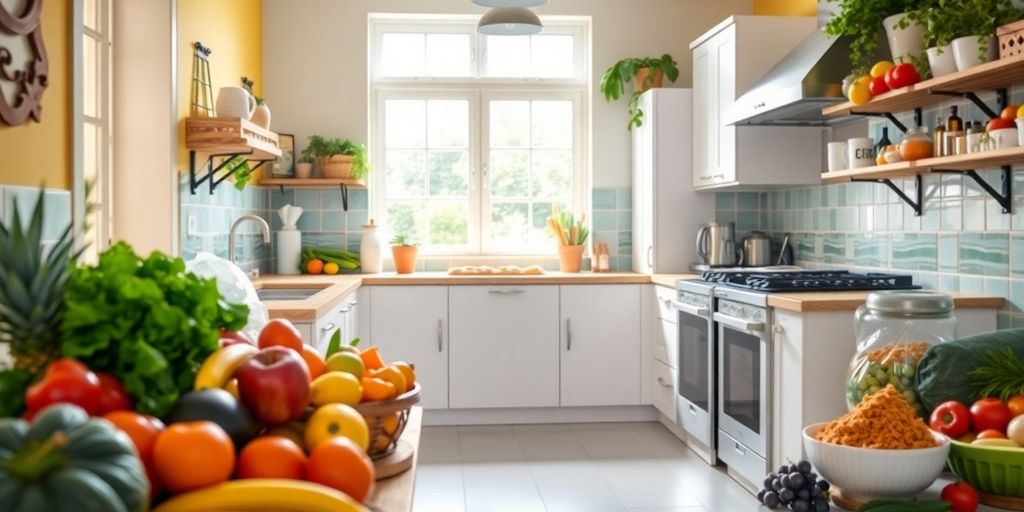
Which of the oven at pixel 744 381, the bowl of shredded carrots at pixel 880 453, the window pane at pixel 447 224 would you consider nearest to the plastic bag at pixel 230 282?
the bowl of shredded carrots at pixel 880 453

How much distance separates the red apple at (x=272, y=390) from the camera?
44.3 inches

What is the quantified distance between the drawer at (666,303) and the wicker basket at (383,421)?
3406mm

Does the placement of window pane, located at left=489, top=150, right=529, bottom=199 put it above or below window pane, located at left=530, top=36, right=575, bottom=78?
below

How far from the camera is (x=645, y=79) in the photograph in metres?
5.51

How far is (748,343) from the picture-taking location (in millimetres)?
3766

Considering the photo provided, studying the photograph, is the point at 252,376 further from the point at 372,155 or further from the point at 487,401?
the point at 372,155

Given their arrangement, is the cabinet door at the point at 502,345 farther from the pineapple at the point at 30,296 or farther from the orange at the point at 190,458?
the orange at the point at 190,458

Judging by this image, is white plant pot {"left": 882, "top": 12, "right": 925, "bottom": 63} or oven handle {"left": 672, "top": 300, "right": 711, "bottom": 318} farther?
oven handle {"left": 672, "top": 300, "right": 711, "bottom": 318}

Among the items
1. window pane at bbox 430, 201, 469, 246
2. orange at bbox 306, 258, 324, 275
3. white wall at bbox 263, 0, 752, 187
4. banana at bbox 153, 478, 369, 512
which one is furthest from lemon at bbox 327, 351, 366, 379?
window pane at bbox 430, 201, 469, 246

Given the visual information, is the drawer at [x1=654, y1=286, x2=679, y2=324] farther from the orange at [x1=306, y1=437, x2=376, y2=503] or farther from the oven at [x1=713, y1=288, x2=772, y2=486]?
the orange at [x1=306, y1=437, x2=376, y2=503]

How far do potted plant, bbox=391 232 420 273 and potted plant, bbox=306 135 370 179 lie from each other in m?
0.44

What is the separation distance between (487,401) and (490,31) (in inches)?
79.0

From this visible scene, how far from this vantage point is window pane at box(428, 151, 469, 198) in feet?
19.2

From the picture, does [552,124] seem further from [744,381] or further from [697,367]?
[744,381]
